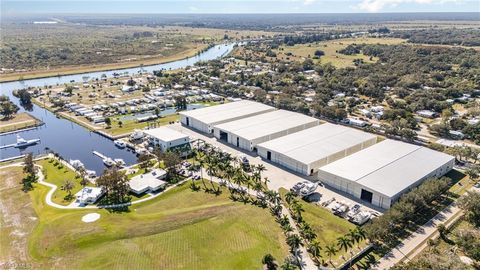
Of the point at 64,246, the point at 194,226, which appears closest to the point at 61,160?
the point at 64,246

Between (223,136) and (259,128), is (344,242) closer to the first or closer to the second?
(259,128)

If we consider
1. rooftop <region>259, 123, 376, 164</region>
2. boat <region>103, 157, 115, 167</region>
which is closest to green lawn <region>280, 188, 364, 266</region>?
rooftop <region>259, 123, 376, 164</region>

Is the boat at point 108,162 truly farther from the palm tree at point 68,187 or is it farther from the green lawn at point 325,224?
the green lawn at point 325,224

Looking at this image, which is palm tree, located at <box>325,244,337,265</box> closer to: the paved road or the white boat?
the paved road

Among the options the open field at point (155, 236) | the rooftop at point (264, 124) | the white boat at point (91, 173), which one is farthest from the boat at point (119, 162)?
the rooftop at point (264, 124)

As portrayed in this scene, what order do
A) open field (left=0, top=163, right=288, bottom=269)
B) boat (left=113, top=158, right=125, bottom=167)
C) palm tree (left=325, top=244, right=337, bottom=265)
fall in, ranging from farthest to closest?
boat (left=113, top=158, right=125, bottom=167)
open field (left=0, top=163, right=288, bottom=269)
palm tree (left=325, top=244, right=337, bottom=265)
